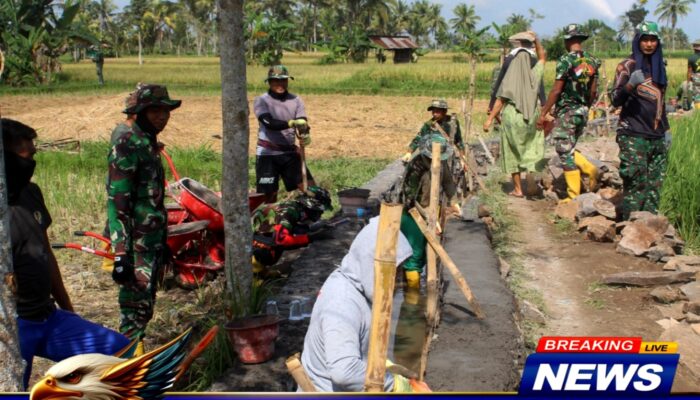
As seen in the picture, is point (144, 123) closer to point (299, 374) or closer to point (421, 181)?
point (299, 374)

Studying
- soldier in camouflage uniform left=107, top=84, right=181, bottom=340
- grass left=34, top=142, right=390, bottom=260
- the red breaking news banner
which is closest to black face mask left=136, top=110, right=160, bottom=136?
soldier in camouflage uniform left=107, top=84, right=181, bottom=340

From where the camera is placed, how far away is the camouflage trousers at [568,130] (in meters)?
8.57

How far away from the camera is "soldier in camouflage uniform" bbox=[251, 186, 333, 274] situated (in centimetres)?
620

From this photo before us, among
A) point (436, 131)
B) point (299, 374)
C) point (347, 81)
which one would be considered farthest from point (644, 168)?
point (347, 81)

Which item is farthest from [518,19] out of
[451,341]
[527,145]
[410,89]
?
[451,341]

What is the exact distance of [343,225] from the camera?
7137 mm

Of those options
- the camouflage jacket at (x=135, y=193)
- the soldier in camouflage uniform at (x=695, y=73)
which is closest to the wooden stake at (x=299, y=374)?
the camouflage jacket at (x=135, y=193)

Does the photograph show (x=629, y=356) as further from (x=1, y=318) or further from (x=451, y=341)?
(x=1, y=318)

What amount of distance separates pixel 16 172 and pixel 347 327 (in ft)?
5.48

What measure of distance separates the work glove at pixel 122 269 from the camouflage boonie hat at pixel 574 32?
608cm

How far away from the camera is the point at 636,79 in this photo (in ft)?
23.2

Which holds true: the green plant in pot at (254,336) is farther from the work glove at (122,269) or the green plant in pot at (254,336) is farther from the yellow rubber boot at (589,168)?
the yellow rubber boot at (589,168)

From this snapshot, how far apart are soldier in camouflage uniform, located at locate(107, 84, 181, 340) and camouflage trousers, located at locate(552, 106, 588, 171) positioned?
5.43 m

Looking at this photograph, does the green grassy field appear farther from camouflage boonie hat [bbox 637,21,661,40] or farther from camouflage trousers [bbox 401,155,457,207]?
camouflage trousers [bbox 401,155,457,207]
